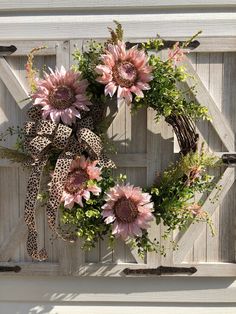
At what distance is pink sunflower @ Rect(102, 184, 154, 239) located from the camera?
2.34 m

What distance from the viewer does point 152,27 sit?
99.7 inches

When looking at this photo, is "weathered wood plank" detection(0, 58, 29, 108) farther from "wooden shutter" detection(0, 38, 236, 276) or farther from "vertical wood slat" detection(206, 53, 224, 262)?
"vertical wood slat" detection(206, 53, 224, 262)

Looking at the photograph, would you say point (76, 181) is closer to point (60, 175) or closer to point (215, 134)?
point (60, 175)

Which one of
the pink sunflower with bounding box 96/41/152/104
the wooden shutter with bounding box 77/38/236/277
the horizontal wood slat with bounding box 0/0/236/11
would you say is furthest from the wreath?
the horizontal wood slat with bounding box 0/0/236/11

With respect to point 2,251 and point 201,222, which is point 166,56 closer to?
point 201,222

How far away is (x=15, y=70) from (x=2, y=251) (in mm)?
1122

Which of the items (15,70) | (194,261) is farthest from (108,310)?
(15,70)

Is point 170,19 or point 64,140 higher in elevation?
point 170,19

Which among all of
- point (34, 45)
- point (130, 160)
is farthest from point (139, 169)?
point (34, 45)

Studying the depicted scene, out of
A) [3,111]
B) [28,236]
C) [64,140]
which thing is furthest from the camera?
[3,111]

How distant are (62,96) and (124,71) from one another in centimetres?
36

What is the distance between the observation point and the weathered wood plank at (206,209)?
2604 mm

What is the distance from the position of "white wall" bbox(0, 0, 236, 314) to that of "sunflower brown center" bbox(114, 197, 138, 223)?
59 centimetres

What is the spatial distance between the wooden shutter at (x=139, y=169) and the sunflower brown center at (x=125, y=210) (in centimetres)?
29
